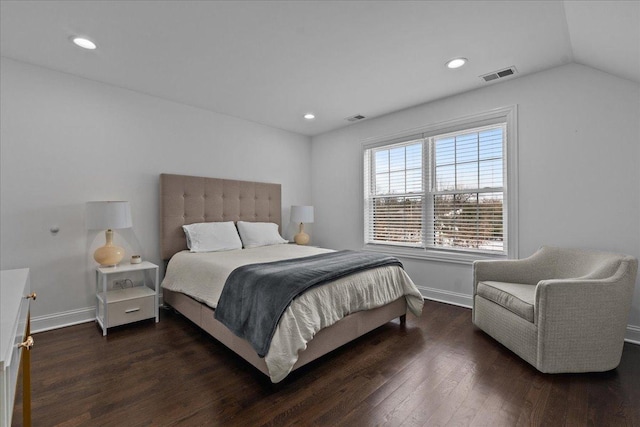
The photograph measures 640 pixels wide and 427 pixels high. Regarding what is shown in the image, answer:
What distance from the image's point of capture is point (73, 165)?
9.70 ft

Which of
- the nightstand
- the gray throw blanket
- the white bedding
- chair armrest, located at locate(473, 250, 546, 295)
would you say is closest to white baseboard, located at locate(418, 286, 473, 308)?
chair armrest, located at locate(473, 250, 546, 295)

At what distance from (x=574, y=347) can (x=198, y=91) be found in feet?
13.5

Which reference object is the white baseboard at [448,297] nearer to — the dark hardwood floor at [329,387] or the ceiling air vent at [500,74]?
the dark hardwood floor at [329,387]

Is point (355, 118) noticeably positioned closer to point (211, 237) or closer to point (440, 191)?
point (440, 191)

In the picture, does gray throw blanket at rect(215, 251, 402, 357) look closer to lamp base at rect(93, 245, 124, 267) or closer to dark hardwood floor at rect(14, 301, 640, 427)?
dark hardwood floor at rect(14, 301, 640, 427)

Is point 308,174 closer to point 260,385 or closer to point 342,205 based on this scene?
point 342,205

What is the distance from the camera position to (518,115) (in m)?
3.06

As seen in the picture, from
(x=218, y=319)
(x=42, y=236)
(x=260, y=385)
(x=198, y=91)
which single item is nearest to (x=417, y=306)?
(x=260, y=385)

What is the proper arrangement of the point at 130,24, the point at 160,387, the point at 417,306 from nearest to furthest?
the point at 160,387, the point at 130,24, the point at 417,306

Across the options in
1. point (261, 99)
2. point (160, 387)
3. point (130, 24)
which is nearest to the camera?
point (160, 387)

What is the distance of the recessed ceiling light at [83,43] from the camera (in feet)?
7.73

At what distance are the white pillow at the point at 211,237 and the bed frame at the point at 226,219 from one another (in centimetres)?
15

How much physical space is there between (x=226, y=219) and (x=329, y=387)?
8.70ft

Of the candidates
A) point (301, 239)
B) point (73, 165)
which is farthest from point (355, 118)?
point (73, 165)
